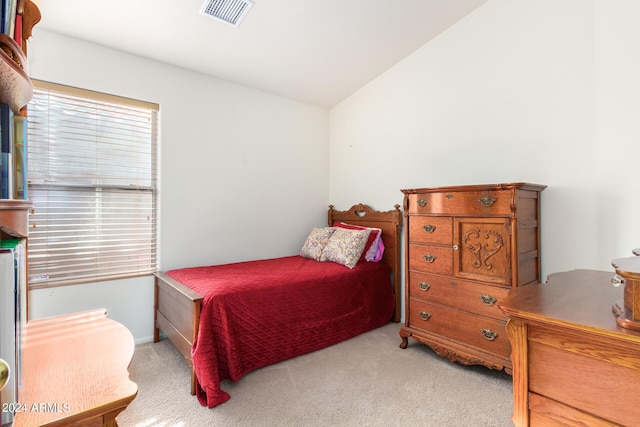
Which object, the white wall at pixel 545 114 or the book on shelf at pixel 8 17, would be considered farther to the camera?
the white wall at pixel 545 114

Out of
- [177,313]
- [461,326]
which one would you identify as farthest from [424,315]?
[177,313]

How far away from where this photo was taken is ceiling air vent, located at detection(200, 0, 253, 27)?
202cm

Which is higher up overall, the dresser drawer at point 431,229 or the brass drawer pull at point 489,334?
the dresser drawer at point 431,229

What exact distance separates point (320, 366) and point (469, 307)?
1130 millimetres

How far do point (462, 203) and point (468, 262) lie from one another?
1.35 feet

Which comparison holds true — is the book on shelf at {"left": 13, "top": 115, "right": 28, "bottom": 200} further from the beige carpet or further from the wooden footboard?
the beige carpet

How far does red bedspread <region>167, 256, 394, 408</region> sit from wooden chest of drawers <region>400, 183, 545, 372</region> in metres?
0.47

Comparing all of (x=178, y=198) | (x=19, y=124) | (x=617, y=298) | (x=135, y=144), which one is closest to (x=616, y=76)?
(x=617, y=298)

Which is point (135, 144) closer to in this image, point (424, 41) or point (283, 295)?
point (283, 295)

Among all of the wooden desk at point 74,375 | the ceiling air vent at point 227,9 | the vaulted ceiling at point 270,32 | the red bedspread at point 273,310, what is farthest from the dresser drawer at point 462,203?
the wooden desk at point 74,375

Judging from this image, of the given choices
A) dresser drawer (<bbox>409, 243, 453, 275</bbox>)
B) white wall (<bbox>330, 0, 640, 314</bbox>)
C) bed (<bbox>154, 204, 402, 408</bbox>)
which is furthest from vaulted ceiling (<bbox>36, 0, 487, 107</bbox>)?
dresser drawer (<bbox>409, 243, 453, 275</bbox>)

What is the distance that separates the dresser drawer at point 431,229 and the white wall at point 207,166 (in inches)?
60.6

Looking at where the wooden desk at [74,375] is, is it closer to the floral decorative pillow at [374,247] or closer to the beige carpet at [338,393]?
the beige carpet at [338,393]

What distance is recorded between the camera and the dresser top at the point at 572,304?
78 cm
